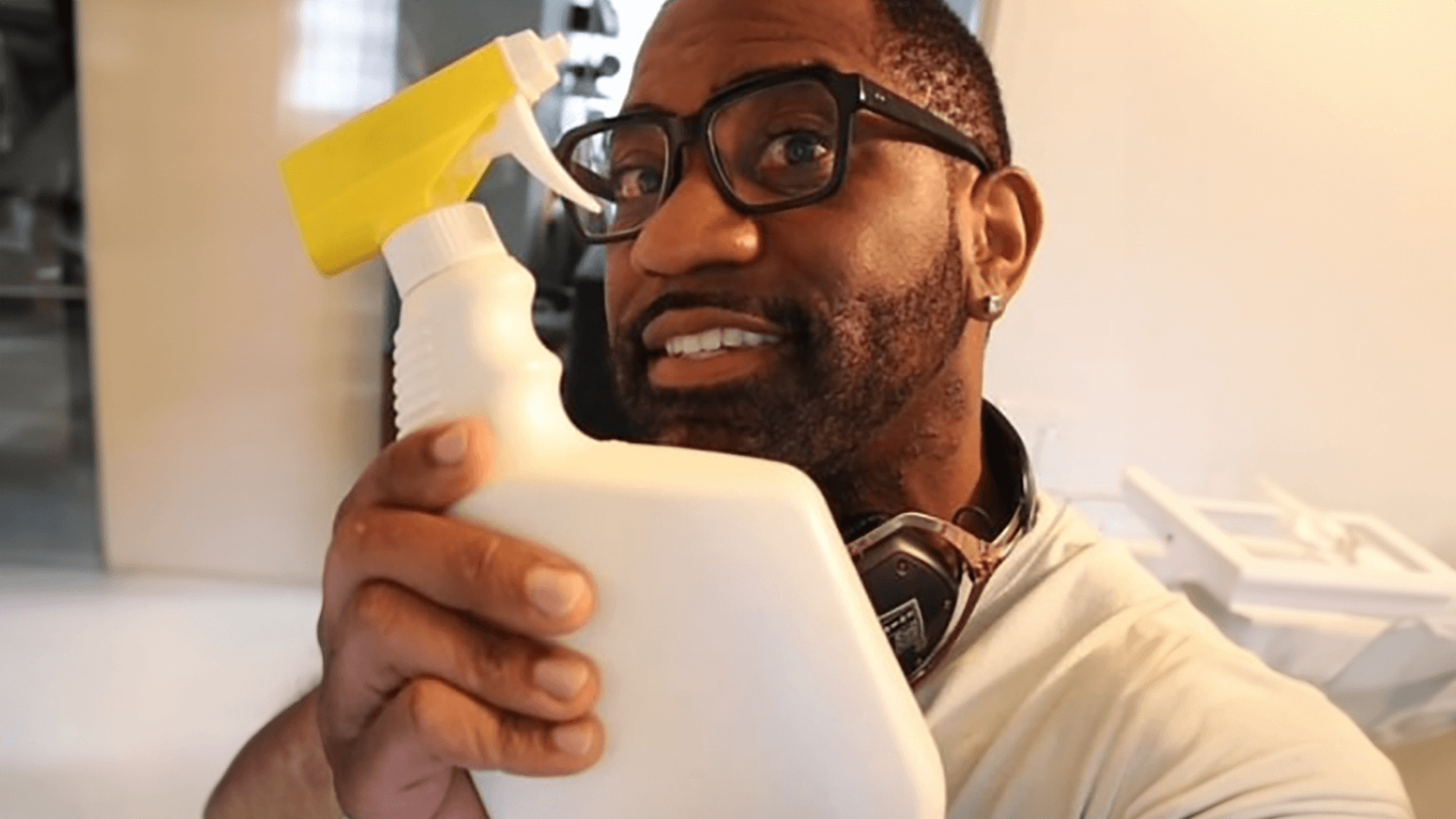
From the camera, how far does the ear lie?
2.18ft

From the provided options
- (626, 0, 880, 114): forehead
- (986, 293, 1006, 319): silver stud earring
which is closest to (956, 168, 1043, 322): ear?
(986, 293, 1006, 319): silver stud earring

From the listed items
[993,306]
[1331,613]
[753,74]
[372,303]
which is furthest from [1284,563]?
[372,303]

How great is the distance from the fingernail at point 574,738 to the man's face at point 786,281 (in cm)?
25

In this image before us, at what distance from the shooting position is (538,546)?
0.35 meters

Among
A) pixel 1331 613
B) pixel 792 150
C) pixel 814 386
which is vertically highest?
pixel 792 150

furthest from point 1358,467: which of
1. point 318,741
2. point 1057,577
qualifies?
point 318,741

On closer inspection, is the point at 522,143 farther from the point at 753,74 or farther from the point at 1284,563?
the point at 1284,563

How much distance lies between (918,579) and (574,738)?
0.23 m

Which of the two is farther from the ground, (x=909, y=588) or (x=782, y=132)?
(x=782, y=132)

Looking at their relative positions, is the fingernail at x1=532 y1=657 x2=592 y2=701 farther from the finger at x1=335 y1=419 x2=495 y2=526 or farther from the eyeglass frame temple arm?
the eyeglass frame temple arm

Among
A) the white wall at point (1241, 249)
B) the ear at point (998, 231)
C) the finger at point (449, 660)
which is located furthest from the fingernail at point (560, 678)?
the white wall at point (1241, 249)

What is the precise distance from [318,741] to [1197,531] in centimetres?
78

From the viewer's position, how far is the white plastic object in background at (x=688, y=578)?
340mm

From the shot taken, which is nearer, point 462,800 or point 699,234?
point 462,800
